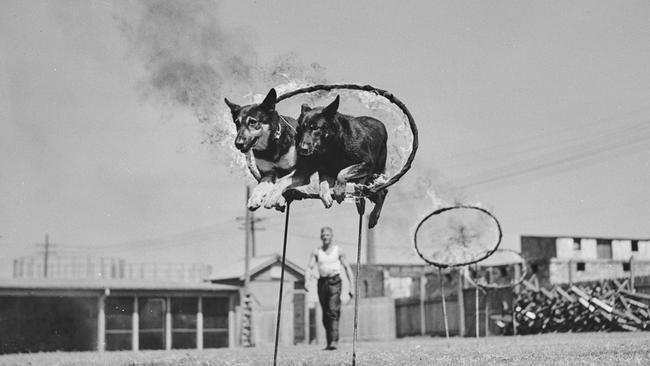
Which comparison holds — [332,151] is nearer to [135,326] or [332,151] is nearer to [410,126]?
[410,126]

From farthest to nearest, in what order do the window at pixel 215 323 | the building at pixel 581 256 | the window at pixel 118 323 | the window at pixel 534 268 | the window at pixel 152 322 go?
the window at pixel 534 268 < the building at pixel 581 256 < the window at pixel 215 323 < the window at pixel 152 322 < the window at pixel 118 323

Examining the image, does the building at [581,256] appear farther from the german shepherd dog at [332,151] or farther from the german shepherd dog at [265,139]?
the german shepherd dog at [265,139]

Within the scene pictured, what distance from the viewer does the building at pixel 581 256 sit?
46188 mm

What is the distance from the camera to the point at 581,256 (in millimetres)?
54094

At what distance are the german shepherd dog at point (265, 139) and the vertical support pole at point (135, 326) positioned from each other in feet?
112

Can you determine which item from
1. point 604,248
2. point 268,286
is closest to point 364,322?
point 268,286

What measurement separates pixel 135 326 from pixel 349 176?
3474 centimetres

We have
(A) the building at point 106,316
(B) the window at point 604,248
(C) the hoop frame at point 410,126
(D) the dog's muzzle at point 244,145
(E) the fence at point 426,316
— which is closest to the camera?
(D) the dog's muzzle at point 244,145

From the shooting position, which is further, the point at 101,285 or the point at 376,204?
the point at 101,285

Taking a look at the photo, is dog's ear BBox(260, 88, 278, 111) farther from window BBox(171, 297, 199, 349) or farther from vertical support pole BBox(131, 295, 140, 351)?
window BBox(171, 297, 199, 349)

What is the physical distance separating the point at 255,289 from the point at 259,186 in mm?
42450

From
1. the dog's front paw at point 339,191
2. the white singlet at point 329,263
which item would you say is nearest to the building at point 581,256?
the white singlet at point 329,263

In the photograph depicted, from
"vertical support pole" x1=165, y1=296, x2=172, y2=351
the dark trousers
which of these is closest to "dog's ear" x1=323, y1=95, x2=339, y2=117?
the dark trousers

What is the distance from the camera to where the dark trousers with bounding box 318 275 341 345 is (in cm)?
1725
